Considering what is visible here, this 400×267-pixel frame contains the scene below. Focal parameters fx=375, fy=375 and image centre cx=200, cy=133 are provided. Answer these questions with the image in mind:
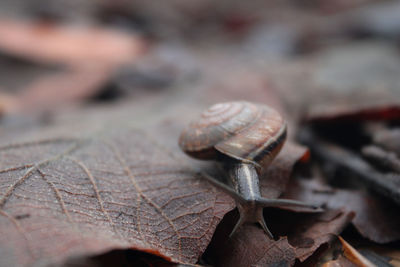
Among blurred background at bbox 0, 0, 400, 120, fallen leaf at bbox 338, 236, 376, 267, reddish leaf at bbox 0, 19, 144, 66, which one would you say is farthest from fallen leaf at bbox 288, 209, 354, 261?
reddish leaf at bbox 0, 19, 144, 66

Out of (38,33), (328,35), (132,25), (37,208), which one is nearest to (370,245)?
(37,208)

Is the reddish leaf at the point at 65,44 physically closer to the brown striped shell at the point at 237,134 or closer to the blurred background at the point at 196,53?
the blurred background at the point at 196,53

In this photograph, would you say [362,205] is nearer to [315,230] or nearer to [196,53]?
[315,230]

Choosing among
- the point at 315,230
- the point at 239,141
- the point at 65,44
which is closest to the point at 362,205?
the point at 315,230

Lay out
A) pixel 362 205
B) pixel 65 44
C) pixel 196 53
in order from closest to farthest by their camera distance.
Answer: pixel 362 205
pixel 65 44
pixel 196 53

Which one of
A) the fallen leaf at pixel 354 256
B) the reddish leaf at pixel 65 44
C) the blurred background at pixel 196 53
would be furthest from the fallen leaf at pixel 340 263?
the reddish leaf at pixel 65 44

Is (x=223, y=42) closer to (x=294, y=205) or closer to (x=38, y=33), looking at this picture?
(x=38, y=33)

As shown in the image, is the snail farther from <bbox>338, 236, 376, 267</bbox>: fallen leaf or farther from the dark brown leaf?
<bbox>338, 236, 376, 267</bbox>: fallen leaf

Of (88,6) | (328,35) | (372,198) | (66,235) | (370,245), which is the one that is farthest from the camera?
(88,6)
